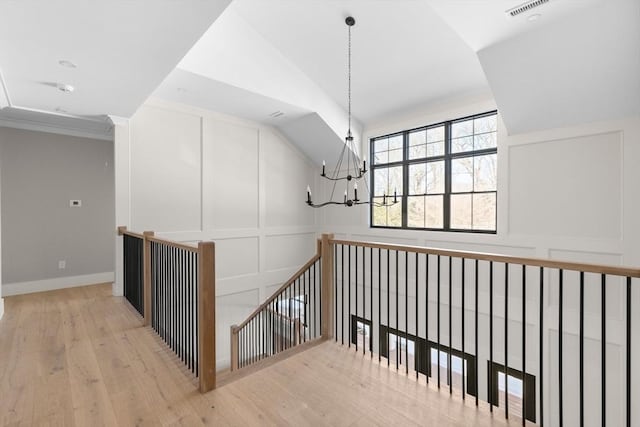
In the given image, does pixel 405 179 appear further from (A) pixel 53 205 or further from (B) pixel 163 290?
(A) pixel 53 205

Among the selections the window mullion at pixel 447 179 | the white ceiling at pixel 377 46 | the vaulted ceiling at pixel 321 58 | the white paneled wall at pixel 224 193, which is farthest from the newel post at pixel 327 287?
the white paneled wall at pixel 224 193

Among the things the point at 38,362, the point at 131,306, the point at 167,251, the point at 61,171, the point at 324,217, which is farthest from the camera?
the point at 324,217

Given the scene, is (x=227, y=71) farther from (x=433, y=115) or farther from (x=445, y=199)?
(x=445, y=199)

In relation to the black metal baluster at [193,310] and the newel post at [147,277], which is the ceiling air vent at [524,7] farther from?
the newel post at [147,277]

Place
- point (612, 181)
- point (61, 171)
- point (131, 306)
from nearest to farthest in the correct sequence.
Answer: point (612, 181), point (131, 306), point (61, 171)

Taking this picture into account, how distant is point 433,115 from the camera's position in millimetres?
5312

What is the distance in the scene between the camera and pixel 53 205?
16.9 feet

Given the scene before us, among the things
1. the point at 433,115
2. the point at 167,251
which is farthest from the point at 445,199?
the point at 167,251

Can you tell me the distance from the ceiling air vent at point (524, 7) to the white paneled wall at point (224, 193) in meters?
4.49

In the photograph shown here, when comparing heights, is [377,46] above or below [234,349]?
above

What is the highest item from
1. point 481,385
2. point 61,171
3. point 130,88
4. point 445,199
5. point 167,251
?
point 130,88

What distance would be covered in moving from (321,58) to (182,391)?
476cm

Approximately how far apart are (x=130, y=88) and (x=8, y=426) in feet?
10.1

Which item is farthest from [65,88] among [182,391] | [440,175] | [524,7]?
[440,175]
